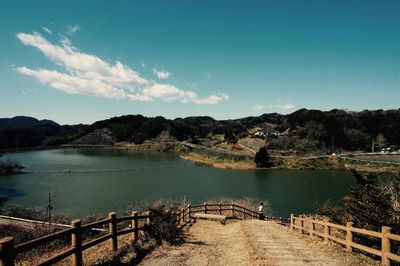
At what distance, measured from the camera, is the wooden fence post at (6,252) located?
534 centimetres

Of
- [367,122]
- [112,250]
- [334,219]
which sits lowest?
[334,219]

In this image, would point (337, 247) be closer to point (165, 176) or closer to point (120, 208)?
point (120, 208)

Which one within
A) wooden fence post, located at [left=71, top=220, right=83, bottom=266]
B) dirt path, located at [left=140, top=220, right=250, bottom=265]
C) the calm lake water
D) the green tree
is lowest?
the calm lake water

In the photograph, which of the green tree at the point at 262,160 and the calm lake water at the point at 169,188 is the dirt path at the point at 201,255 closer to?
the calm lake water at the point at 169,188

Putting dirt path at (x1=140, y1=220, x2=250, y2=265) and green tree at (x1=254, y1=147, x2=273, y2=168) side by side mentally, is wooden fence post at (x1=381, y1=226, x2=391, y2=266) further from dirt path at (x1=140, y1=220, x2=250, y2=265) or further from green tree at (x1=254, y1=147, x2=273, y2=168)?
green tree at (x1=254, y1=147, x2=273, y2=168)

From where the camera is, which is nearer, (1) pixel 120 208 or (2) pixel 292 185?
(1) pixel 120 208

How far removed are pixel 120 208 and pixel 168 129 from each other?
153320mm

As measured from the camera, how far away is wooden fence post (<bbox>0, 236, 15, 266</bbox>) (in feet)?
17.5

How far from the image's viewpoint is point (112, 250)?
8828 millimetres

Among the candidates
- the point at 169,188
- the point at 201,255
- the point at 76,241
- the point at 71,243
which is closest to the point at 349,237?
the point at 201,255

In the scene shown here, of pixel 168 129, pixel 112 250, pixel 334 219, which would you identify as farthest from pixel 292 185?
pixel 168 129

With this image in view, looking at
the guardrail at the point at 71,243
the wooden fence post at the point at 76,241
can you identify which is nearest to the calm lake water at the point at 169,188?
the guardrail at the point at 71,243

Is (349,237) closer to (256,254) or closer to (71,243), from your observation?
(256,254)

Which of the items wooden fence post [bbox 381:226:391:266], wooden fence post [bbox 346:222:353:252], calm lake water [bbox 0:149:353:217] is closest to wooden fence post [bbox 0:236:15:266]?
wooden fence post [bbox 381:226:391:266]
